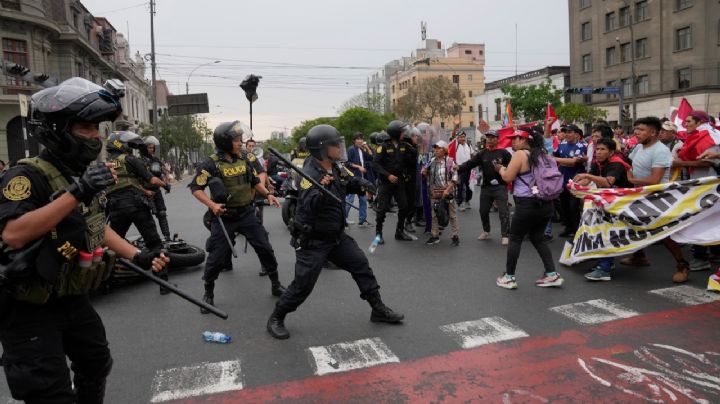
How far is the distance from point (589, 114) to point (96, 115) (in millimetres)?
41360

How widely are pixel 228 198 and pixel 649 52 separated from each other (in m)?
44.9

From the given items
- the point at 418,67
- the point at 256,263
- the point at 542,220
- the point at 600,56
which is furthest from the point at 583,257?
the point at 418,67

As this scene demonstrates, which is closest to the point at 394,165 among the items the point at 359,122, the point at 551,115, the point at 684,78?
the point at 551,115

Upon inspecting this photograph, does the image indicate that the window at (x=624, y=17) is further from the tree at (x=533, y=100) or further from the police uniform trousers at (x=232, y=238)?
the police uniform trousers at (x=232, y=238)

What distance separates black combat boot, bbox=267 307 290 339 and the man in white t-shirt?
4.47 m

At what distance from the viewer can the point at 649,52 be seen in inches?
1631

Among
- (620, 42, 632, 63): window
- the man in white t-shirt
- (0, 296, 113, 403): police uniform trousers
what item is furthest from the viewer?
(620, 42, 632, 63): window

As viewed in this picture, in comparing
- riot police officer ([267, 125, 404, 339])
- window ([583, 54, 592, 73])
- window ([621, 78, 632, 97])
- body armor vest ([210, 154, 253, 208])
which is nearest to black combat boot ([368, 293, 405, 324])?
riot police officer ([267, 125, 404, 339])

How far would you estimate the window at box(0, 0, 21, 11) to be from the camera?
3038cm

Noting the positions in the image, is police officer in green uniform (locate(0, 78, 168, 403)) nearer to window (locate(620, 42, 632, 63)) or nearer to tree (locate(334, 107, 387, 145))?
window (locate(620, 42, 632, 63))

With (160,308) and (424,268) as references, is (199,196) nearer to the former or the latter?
(160,308)

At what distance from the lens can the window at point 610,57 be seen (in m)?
45.0

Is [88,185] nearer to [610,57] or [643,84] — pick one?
[643,84]

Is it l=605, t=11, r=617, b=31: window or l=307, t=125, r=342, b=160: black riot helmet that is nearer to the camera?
l=307, t=125, r=342, b=160: black riot helmet
